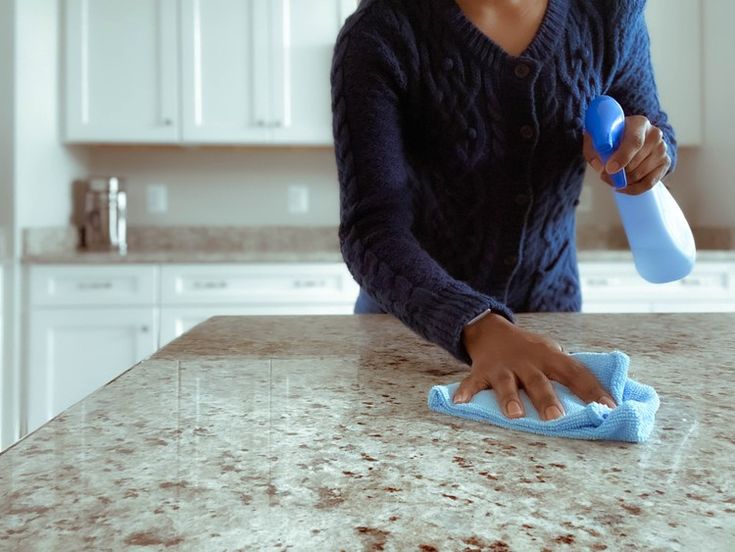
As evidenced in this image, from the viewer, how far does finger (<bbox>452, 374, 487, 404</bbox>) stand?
575mm

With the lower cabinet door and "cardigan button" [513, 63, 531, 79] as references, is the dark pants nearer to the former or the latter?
"cardigan button" [513, 63, 531, 79]

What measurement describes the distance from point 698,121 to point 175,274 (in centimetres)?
194

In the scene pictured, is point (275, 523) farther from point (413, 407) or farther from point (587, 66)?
point (587, 66)

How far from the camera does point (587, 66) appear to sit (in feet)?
3.36

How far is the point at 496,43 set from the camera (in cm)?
99

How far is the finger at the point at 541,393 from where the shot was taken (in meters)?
0.53

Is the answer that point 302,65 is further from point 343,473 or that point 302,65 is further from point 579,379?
point 343,473

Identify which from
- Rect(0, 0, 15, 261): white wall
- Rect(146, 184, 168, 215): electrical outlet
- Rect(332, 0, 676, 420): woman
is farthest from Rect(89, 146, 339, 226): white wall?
Rect(332, 0, 676, 420): woman

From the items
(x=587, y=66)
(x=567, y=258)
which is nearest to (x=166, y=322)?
(x=567, y=258)

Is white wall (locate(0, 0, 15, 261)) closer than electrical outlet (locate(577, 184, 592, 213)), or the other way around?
white wall (locate(0, 0, 15, 261))

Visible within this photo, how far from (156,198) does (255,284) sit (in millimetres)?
759

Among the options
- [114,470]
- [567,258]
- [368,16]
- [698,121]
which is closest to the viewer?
[114,470]

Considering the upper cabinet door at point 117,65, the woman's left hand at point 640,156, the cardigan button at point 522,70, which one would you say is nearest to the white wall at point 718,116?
the upper cabinet door at point 117,65

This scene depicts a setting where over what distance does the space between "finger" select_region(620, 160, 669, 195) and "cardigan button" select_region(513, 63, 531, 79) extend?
0.21 metres
